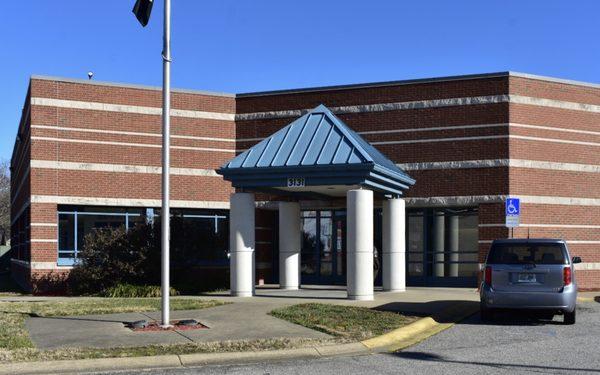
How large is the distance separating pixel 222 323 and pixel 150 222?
31.1 feet

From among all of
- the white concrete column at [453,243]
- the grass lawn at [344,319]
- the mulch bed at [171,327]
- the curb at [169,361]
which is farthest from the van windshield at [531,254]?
the white concrete column at [453,243]

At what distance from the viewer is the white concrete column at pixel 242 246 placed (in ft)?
61.2

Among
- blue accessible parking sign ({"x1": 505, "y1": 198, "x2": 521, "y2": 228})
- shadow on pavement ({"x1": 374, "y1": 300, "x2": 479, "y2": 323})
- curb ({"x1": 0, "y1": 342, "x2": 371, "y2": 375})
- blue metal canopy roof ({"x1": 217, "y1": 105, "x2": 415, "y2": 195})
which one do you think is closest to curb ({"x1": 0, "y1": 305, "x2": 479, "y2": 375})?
curb ({"x1": 0, "y1": 342, "x2": 371, "y2": 375})

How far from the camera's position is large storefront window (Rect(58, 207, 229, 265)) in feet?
71.3

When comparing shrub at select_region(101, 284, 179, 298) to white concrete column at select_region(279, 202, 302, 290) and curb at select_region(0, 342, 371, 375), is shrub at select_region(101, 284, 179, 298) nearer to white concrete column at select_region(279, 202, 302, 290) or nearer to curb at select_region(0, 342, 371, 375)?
white concrete column at select_region(279, 202, 302, 290)

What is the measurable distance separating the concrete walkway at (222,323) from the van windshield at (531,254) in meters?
1.90

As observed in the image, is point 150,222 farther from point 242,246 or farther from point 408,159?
point 408,159

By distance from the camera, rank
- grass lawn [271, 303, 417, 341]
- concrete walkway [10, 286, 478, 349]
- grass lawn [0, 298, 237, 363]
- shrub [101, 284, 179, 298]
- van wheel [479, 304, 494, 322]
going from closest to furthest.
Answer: grass lawn [0, 298, 237, 363]
concrete walkway [10, 286, 478, 349]
grass lawn [271, 303, 417, 341]
van wheel [479, 304, 494, 322]
shrub [101, 284, 179, 298]

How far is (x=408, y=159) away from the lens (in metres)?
22.8

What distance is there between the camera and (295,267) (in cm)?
2139

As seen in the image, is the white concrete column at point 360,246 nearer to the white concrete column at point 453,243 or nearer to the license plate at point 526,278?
the license plate at point 526,278

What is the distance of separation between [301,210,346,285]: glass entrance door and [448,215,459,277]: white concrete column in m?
3.54

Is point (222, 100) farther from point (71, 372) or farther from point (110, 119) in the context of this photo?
point (71, 372)

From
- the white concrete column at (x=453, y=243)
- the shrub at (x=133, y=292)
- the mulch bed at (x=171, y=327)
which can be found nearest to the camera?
the mulch bed at (x=171, y=327)
